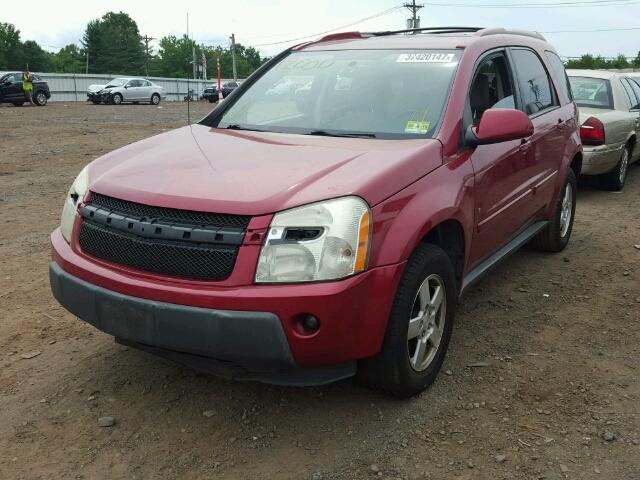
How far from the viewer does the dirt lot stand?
277 centimetres

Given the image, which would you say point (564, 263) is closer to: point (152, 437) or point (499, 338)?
point (499, 338)

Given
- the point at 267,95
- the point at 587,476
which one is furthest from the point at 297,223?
the point at 267,95

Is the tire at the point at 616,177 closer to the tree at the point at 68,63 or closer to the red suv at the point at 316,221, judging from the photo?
the red suv at the point at 316,221

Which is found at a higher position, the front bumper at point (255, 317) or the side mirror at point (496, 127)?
the side mirror at point (496, 127)

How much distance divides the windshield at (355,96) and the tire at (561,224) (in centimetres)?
219

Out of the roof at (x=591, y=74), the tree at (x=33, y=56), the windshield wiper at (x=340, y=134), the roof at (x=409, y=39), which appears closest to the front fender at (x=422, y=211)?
the windshield wiper at (x=340, y=134)

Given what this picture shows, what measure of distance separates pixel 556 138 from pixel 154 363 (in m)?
3.46

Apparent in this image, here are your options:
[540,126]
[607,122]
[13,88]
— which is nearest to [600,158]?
[607,122]

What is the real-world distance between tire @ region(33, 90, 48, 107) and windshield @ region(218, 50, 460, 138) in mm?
29277

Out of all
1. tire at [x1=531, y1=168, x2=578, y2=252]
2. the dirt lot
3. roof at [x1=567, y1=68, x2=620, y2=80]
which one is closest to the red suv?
the dirt lot

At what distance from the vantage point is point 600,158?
8.10 meters

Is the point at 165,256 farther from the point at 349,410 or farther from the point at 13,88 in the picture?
the point at 13,88

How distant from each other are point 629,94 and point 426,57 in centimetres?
660

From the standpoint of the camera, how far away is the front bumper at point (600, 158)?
7.99 meters
